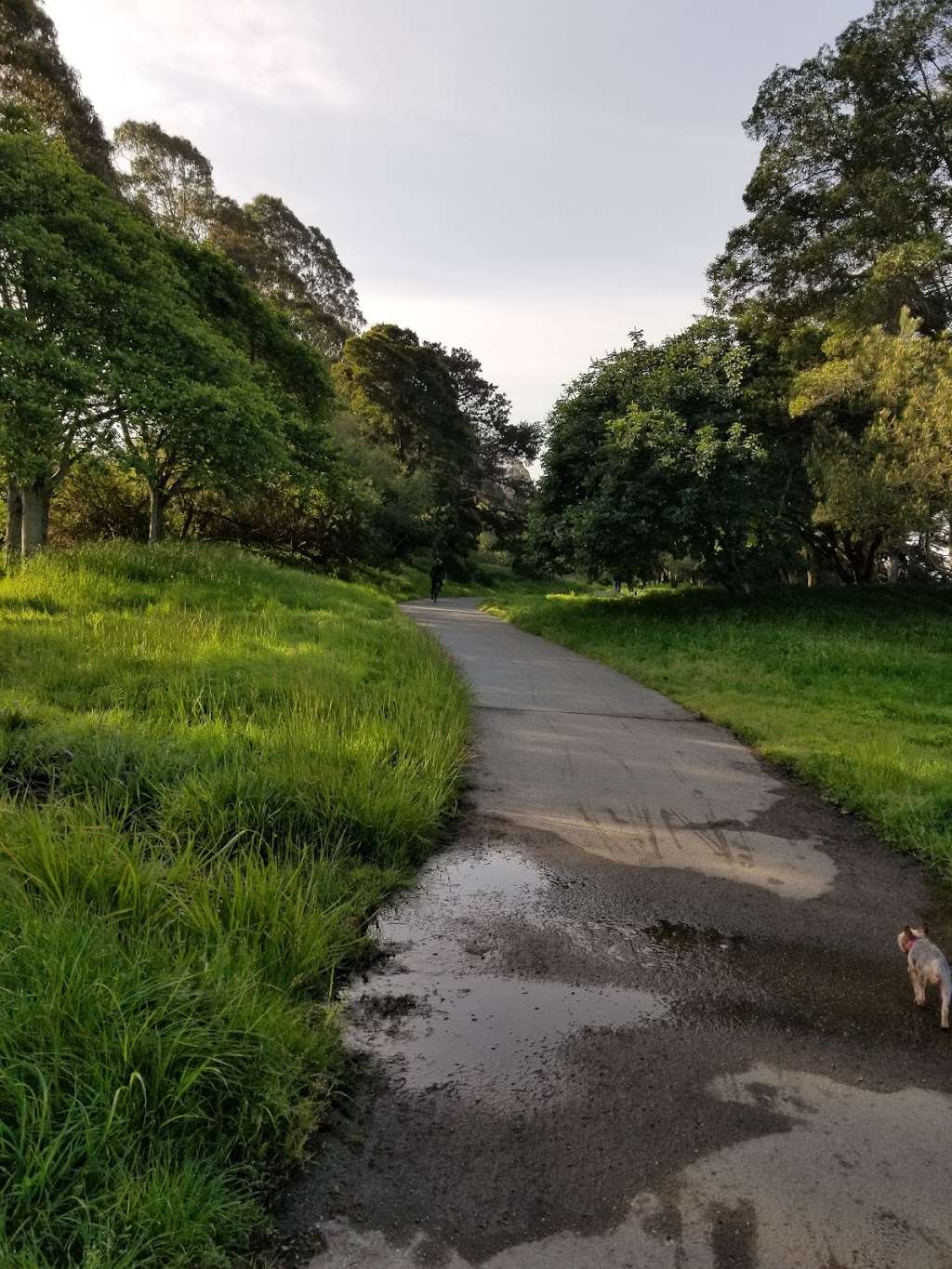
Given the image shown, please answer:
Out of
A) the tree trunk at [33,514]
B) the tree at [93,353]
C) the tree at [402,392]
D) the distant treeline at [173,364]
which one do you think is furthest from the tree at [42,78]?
the tree at [402,392]

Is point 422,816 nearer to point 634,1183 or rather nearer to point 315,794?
point 315,794

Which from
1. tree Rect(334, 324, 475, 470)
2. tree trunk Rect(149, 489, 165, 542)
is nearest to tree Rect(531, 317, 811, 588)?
tree trunk Rect(149, 489, 165, 542)

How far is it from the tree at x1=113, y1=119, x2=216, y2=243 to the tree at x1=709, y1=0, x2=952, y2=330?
2379cm

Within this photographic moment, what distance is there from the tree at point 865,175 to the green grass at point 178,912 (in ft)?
51.4

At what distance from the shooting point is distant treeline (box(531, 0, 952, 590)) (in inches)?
563

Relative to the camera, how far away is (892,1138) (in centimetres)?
233

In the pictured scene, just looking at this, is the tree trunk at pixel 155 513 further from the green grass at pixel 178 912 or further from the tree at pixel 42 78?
the green grass at pixel 178 912

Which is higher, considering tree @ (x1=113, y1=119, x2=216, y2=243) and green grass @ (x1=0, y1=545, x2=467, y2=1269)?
tree @ (x1=113, y1=119, x2=216, y2=243)

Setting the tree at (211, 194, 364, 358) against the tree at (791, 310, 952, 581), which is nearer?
the tree at (791, 310, 952, 581)

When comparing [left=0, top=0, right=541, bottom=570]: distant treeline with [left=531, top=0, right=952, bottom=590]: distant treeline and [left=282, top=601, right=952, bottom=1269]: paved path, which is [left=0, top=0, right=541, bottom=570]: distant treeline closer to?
[left=531, top=0, right=952, bottom=590]: distant treeline

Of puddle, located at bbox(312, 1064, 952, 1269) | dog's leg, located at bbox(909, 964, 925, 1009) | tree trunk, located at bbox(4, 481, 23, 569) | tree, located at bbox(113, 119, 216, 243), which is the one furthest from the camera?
tree, located at bbox(113, 119, 216, 243)

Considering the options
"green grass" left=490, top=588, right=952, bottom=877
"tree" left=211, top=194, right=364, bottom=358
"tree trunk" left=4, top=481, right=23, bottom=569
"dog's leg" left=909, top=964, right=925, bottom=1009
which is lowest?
"dog's leg" left=909, top=964, right=925, bottom=1009

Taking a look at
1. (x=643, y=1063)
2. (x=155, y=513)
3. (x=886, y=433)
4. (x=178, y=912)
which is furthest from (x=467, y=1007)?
(x=155, y=513)

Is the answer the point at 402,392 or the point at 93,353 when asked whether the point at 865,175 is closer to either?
the point at 93,353
